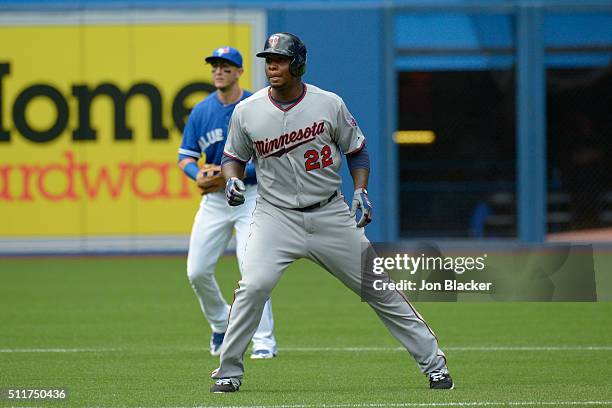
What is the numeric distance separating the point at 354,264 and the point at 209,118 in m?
2.87

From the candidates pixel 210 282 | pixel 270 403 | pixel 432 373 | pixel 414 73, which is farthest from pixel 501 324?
pixel 414 73

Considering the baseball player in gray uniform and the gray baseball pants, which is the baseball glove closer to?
the baseball player in gray uniform

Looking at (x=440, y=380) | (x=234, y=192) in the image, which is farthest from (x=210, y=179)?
(x=440, y=380)

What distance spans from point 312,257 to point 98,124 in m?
14.4

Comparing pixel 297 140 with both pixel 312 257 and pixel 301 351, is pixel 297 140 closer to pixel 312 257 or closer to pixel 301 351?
pixel 312 257

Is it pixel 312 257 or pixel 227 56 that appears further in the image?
pixel 227 56

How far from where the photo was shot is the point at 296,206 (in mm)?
8297

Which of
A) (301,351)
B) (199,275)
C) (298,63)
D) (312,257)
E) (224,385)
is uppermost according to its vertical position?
(298,63)

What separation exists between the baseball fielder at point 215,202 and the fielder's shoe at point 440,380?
2.28 metres

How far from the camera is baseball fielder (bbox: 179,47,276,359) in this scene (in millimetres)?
10477

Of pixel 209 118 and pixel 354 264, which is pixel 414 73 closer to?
pixel 209 118

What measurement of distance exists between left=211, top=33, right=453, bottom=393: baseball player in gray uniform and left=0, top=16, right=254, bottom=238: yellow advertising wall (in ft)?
45.1

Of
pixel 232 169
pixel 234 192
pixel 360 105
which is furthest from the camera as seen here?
pixel 360 105

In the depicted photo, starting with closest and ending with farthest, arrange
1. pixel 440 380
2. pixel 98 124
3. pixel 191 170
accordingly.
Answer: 1. pixel 440 380
2. pixel 191 170
3. pixel 98 124
